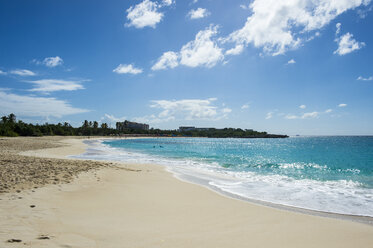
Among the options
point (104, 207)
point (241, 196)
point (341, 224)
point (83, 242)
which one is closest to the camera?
point (83, 242)

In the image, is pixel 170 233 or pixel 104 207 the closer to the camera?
pixel 170 233

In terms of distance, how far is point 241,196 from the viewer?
30.5 ft

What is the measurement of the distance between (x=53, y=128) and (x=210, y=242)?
128 meters

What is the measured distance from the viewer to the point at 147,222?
5645 millimetres

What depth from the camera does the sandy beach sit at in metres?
4.48

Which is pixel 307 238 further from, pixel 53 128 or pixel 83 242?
pixel 53 128

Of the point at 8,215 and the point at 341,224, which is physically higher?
the point at 8,215

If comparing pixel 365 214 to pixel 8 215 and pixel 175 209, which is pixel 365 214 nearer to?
pixel 175 209

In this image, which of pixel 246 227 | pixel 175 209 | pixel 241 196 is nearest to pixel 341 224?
pixel 246 227

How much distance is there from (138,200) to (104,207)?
137cm

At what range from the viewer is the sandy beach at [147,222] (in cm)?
448

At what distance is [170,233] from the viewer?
16.3 feet

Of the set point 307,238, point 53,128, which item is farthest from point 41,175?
point 53,128

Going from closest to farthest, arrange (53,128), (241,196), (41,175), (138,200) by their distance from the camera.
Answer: (138,200)
(241,196)
(41,175)
(53,128)
